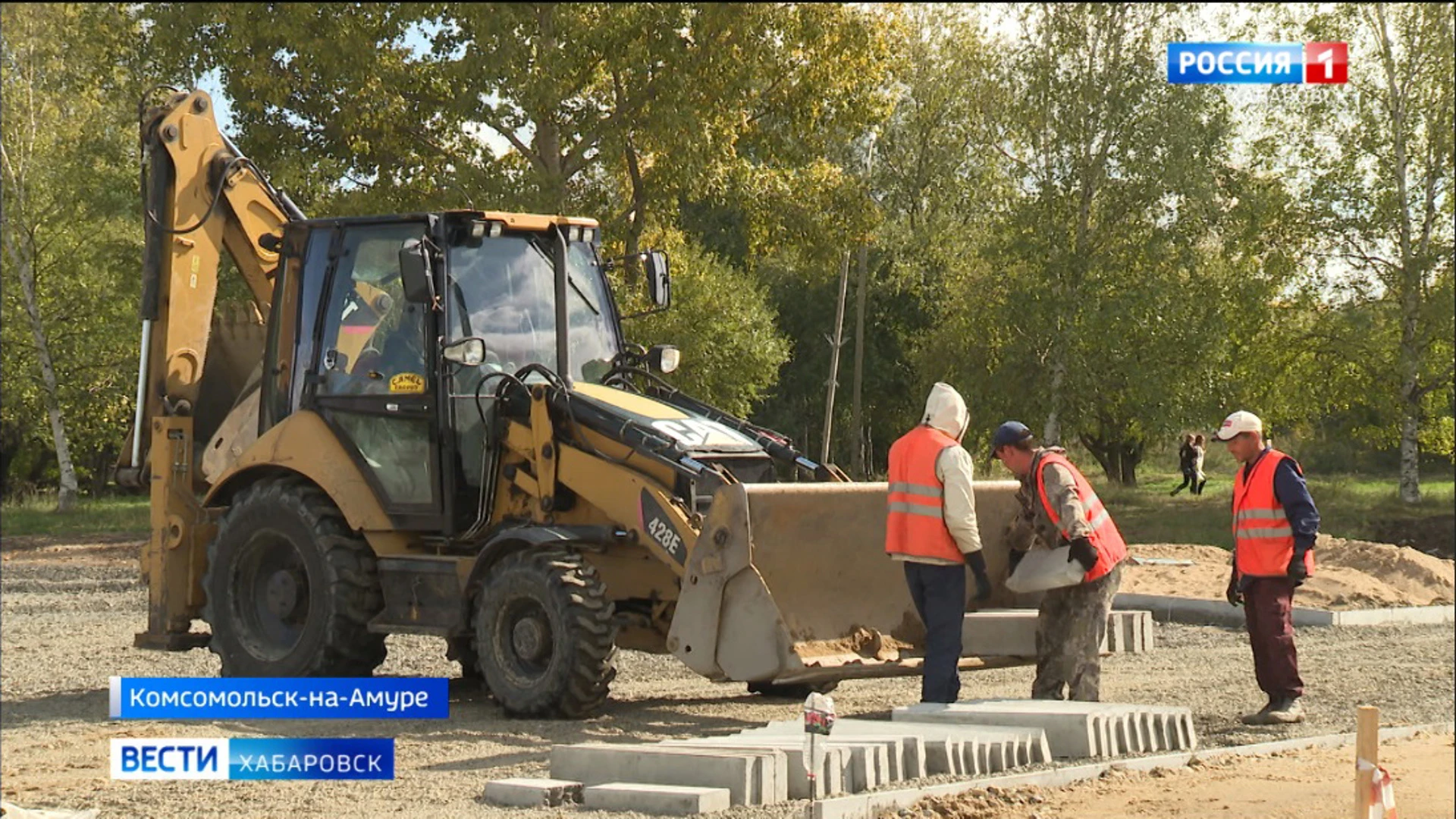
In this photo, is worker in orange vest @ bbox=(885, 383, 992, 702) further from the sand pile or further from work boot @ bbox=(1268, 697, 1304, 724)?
the sand pile

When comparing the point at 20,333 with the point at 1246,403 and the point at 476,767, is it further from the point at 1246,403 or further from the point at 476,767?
the point at 476,767

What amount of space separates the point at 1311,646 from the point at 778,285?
3165cm

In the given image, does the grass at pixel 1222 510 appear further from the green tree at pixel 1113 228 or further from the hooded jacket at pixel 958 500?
the hooded jacket at pixel 958 500

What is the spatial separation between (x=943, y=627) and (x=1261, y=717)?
2.12 m

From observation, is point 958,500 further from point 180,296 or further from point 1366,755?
point 180,296

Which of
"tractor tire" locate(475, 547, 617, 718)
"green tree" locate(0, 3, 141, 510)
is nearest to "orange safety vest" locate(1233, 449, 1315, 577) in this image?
"tractor tire" locate(475, 547, 617, 718)

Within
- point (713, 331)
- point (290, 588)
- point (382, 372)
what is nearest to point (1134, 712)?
point (382, 372)

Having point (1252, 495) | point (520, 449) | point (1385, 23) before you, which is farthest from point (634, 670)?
point (1385, 23)

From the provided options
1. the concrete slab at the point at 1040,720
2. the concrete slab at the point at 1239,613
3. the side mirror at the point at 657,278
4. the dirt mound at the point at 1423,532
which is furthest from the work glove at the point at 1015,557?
the dirt mound at the point at 1423,532

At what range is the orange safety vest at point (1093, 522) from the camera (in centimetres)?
997

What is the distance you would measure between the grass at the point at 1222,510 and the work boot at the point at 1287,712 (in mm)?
14971

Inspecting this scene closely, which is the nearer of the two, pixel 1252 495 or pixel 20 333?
pixel 1252 495

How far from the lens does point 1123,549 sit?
10.4 metres
